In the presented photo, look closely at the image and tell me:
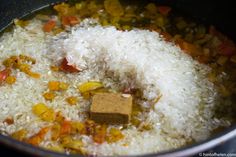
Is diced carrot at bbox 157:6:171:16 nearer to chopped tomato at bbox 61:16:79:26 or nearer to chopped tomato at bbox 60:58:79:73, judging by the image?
chopped tomato at bbox 61:16:79:26

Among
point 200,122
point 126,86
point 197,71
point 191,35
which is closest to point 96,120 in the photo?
point 126,86

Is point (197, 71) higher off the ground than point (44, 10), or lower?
lower

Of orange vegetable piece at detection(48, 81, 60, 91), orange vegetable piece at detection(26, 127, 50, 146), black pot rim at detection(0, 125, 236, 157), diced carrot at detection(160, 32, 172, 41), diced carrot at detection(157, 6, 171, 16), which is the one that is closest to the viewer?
black pot rim at detection(0, 125, 236, 157)

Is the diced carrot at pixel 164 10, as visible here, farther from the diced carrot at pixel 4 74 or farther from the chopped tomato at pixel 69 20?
the diced carrot at pixel 4 74

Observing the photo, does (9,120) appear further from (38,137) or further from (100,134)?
(100,134)

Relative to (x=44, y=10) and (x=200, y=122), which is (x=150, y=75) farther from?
(x=44, y=10)

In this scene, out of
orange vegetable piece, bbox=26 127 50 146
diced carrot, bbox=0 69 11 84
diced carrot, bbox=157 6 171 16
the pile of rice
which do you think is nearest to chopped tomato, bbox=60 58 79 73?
the pile of rice

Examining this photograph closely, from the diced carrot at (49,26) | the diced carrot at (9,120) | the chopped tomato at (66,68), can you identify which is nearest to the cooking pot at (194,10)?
the diced carrot at (49,26)
